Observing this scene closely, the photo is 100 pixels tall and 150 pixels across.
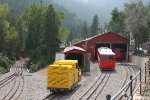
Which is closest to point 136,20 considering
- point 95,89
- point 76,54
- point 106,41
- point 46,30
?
point 106,41

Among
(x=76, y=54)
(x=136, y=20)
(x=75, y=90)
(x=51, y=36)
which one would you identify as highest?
(x=136, y=20)

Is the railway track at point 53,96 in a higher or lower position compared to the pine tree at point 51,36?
lower

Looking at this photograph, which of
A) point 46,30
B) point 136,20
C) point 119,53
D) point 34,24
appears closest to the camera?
point 136,20

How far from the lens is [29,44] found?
95.9 metres

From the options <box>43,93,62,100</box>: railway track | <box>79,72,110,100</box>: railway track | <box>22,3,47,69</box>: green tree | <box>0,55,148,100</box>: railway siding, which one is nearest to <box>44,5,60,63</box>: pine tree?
<box>22,3,47,69</box>: green tree

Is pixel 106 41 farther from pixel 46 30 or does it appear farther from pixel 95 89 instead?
pixel 95 89

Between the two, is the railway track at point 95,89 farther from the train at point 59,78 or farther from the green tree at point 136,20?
the green tree at point 136,20

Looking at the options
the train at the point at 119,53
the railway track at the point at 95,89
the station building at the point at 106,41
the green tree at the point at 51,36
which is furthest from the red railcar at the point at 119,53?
the railway track at the point at 95,89

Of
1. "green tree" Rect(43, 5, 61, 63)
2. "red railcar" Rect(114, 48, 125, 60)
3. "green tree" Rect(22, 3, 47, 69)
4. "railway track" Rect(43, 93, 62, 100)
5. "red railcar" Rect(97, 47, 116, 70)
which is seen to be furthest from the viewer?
"green tree" Rect(22, 3, 47, 69)

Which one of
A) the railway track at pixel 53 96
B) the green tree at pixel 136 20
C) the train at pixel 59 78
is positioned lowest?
the railway track at pixel 53 96

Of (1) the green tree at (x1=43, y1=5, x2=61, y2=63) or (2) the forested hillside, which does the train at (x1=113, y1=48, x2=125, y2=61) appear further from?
(1) the green tree at (x1=43, y1=5, x2=61, y2=63)

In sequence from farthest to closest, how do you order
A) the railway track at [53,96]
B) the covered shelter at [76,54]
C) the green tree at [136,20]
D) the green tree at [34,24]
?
the green tree at [34,24] < the green tree at [136,20] < the covered shelter at [76,54] < the railway track at [53,96]

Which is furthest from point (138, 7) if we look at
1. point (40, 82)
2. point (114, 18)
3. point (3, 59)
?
point (40, 82)

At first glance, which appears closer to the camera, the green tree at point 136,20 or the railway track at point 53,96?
the railway track at point 53,96
